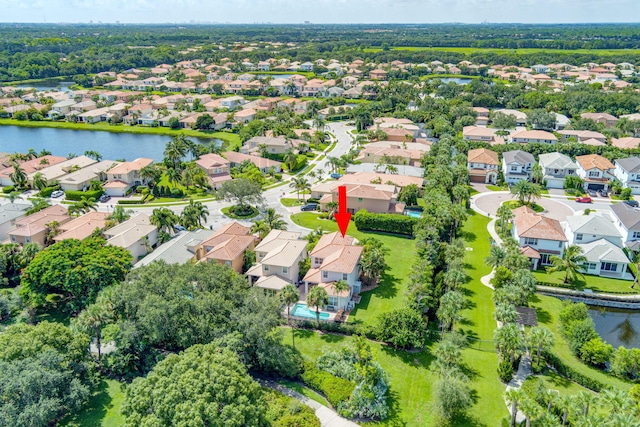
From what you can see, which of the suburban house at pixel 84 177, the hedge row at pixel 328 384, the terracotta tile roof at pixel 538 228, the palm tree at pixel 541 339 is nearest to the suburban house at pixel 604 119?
the terracotta tile roof at pixel 538 228

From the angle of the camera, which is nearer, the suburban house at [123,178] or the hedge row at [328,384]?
the hedge row at [328,384]

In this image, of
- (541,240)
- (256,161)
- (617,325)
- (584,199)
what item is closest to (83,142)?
(256,161)

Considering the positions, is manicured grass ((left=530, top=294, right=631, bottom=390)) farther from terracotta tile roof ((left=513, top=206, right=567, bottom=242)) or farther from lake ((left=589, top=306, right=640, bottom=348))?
terracotta tile roof ((left=513, top=206, right=567, bottom=242))

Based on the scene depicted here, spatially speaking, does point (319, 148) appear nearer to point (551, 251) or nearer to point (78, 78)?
point (551, 251)

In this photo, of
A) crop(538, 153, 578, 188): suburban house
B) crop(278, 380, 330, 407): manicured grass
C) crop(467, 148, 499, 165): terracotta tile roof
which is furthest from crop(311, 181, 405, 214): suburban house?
crop(278, 380, 330, 407): manicured grass

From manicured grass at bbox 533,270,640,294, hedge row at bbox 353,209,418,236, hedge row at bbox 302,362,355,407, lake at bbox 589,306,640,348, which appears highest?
hedge row at bbox 353,209,418,236

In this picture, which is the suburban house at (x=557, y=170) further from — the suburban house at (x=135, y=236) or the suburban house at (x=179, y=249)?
the suburban house at (x=135, y=236)
